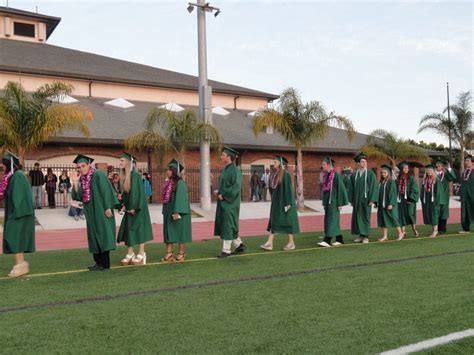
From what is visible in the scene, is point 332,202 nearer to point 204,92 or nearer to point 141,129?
point 204,92

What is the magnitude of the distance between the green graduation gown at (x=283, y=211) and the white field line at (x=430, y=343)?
591 cm

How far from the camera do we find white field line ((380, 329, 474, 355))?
436 centimetres

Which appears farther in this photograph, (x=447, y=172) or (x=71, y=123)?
(x=71, y=123)

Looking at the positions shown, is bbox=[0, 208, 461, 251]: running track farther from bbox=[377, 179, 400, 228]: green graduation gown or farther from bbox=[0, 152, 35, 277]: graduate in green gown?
bbox=[0, 152, 35, 277]: graduate in green gown

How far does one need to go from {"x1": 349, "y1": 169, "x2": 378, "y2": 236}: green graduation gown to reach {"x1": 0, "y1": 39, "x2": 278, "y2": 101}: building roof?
21317mm

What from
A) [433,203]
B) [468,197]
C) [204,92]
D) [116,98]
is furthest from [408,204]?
[116,98]

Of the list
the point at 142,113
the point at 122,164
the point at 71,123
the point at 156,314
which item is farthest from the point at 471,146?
the point at 156,314

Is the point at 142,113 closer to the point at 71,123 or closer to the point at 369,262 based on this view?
the point at 71,123

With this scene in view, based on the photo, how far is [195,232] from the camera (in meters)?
15.7

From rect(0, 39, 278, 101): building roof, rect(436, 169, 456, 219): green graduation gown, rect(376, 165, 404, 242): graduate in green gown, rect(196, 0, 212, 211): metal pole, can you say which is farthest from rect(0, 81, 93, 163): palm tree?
rect(436, 169, 456, 219): green graduation gown

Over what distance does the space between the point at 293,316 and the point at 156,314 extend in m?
1.46

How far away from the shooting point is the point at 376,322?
5.25 metres

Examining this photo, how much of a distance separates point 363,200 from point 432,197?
2.57m

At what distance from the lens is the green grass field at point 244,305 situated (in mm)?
4691
